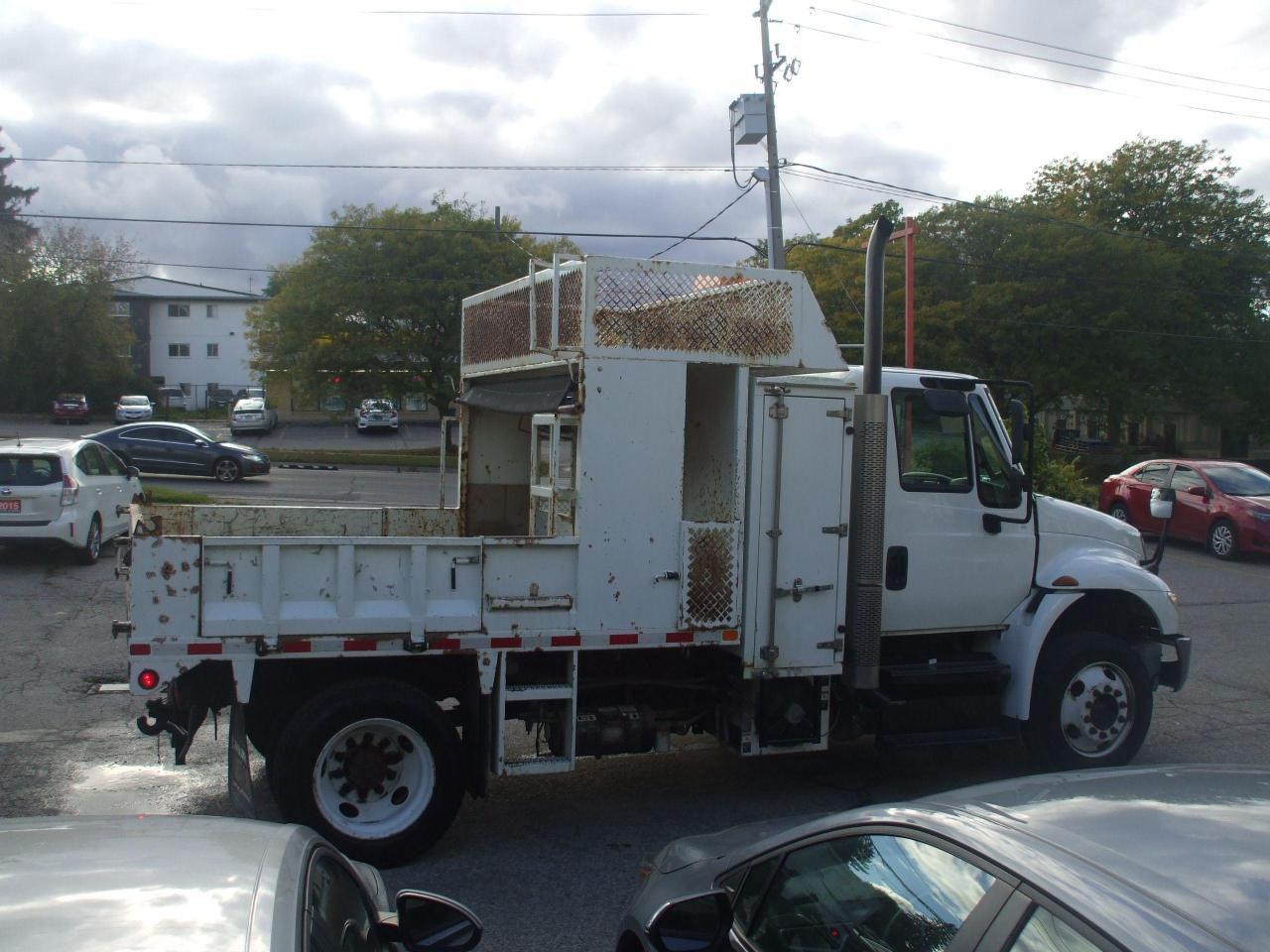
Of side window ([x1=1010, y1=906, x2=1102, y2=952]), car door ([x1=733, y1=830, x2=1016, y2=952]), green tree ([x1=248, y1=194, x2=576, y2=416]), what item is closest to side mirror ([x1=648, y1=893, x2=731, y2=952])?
car door ([x1=733, y1=830, x2=1016, y2=952])

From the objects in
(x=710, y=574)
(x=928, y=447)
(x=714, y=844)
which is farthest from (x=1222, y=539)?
(x=714, y=844)

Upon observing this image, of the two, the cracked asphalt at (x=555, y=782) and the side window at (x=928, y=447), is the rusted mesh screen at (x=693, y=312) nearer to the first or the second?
the side window at (x=928, y=447)

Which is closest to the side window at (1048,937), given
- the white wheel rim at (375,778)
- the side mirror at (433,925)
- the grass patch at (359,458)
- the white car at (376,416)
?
the side mirror at (433,925)

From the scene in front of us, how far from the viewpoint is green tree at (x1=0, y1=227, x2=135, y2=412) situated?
5162cm

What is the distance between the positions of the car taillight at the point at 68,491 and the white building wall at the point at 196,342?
60358 millimetres

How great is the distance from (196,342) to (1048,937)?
75585 mm

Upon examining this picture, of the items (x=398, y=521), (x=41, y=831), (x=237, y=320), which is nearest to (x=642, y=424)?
(x=398, y=521)

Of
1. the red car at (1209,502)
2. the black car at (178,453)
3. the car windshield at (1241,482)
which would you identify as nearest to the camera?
the red car at (1209,502)

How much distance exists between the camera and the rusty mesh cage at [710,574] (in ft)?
19.5

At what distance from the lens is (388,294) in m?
38.4

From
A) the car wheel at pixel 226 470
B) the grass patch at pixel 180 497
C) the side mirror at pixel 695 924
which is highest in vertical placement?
the car wheel at pixel 226 470

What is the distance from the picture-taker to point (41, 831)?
2588mm

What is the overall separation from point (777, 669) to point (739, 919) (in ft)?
10.0

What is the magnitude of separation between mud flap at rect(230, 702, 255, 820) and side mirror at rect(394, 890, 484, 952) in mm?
2790
